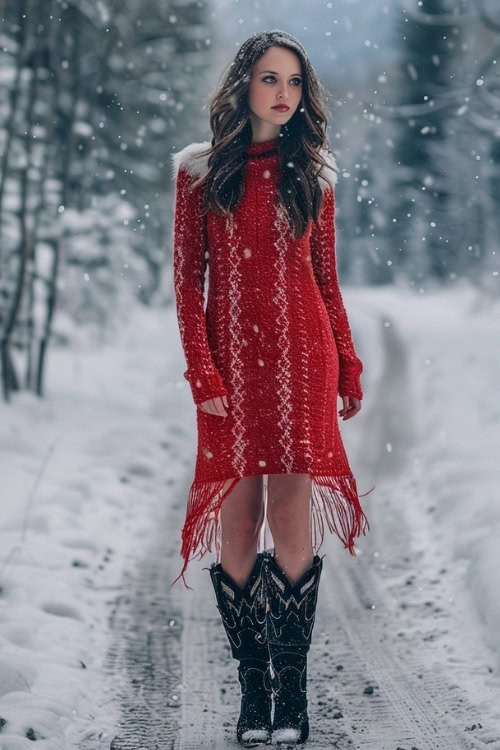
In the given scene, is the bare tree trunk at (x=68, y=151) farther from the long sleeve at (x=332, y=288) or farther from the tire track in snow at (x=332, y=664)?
the long sleeve at (x=332, y=288)

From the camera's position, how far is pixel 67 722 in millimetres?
3213

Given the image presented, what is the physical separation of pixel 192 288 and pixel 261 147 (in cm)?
56

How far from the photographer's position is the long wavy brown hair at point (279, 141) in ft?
10.2

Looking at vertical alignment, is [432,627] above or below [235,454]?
below

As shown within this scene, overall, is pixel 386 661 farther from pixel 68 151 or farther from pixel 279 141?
pixel 68 151

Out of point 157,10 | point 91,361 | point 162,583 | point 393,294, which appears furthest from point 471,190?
point 162,583

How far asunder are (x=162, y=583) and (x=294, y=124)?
9.43 feet

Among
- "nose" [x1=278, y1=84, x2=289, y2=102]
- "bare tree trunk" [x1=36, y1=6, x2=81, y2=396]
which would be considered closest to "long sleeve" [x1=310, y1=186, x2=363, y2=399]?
"nose" [x1=278, y1=84, x2=289, y2=102]

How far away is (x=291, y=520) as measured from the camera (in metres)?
3.15

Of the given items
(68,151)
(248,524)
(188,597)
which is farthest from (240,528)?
(68,151)

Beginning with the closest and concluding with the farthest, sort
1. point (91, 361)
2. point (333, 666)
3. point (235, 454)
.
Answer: point (235, 454), point (333, 666), point (91, 361)

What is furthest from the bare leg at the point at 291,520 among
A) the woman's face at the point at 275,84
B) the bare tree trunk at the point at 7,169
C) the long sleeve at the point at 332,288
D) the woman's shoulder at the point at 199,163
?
the bare tree trunk at the point at 7,169

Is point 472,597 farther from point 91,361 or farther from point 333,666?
point 91,361

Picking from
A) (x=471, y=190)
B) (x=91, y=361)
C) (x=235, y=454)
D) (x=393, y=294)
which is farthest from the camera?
(x=393, y=294)
